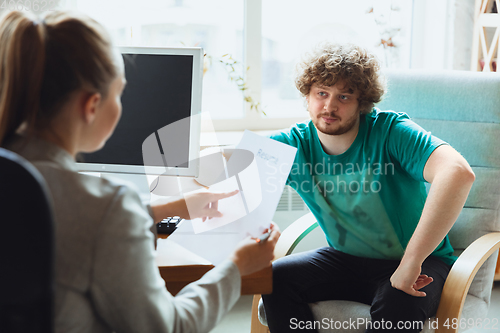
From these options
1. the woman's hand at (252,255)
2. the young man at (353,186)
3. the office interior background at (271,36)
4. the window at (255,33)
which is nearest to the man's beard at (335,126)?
the young man at (353,186)

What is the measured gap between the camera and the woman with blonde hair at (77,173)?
0.61 m

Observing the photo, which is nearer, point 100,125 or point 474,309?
point 100,125

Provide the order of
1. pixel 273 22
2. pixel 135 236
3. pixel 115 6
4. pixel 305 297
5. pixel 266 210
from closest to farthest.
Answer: pixel 135 236
pixel 266 210
pixel 305 297
pixel 115 6
pixel 273 22

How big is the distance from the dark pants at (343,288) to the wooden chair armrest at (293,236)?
0.03 m

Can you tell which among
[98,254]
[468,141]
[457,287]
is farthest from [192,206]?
[468,141]

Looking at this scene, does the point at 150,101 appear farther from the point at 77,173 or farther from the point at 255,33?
→ the point at 255,33

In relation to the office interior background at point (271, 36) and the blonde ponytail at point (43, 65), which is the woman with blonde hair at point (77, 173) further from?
the office interior background at point (271, 36)

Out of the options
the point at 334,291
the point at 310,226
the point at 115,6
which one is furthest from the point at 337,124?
the point at 115,6

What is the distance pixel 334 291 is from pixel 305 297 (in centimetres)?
10

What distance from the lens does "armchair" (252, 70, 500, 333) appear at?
1.40 meters

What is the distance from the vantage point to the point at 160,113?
1.27 m

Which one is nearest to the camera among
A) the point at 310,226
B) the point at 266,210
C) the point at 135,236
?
the point at 135,236

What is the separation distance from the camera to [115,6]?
2.19 m

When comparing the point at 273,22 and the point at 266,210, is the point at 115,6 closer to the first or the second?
the point at 273,22
